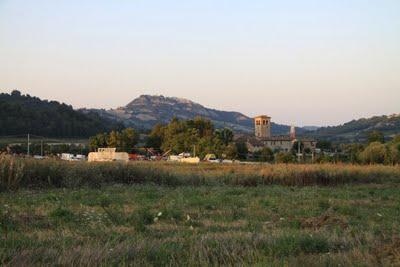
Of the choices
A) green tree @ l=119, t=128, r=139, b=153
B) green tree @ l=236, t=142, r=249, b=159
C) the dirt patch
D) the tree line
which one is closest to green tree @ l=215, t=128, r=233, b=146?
the tree line

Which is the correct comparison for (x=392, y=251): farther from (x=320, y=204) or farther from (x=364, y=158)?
(x=364, y=158)

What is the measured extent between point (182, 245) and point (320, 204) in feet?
30.7

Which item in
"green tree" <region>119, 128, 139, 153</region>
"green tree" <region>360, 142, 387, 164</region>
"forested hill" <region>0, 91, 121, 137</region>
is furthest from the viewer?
"forested hill" <region>0, 91, 121, 137</region>

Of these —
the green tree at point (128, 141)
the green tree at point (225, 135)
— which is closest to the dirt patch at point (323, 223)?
the green tree at point (128, 141)

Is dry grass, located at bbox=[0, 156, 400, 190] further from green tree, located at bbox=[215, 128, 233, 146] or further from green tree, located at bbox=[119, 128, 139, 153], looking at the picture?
Result: green tree, located at bbox=[215, 128, 233, 146]

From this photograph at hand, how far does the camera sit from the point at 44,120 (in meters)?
136

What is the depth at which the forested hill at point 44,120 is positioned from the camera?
12419 cm

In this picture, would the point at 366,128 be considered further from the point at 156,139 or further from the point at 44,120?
the point at 44,120

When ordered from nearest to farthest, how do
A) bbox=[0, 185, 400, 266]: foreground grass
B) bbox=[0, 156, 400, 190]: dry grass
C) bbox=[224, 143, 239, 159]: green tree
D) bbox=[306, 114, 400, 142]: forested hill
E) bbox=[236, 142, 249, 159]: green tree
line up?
1. bbox=[0, 185, 400, 266]: foreground grass
2. bbox=[0, 156, 400, 190]: dry grass
3. bbox=[224, 143, 239, 159]: green tree
4. bbox=[236, 142, 249, 159]: green tree
5. bbox=[306, 114, 400, 142]: forested hill

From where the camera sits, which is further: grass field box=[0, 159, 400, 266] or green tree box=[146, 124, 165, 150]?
green tree box=[146, 124, 165, 150]

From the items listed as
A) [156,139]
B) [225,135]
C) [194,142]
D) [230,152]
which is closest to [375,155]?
[230,152]

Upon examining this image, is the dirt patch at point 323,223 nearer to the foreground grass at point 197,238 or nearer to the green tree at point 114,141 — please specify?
the foreground grass at point 197,238

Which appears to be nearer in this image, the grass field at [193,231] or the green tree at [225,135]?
the grass field at [193,231]

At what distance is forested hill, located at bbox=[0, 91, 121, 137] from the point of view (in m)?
124
